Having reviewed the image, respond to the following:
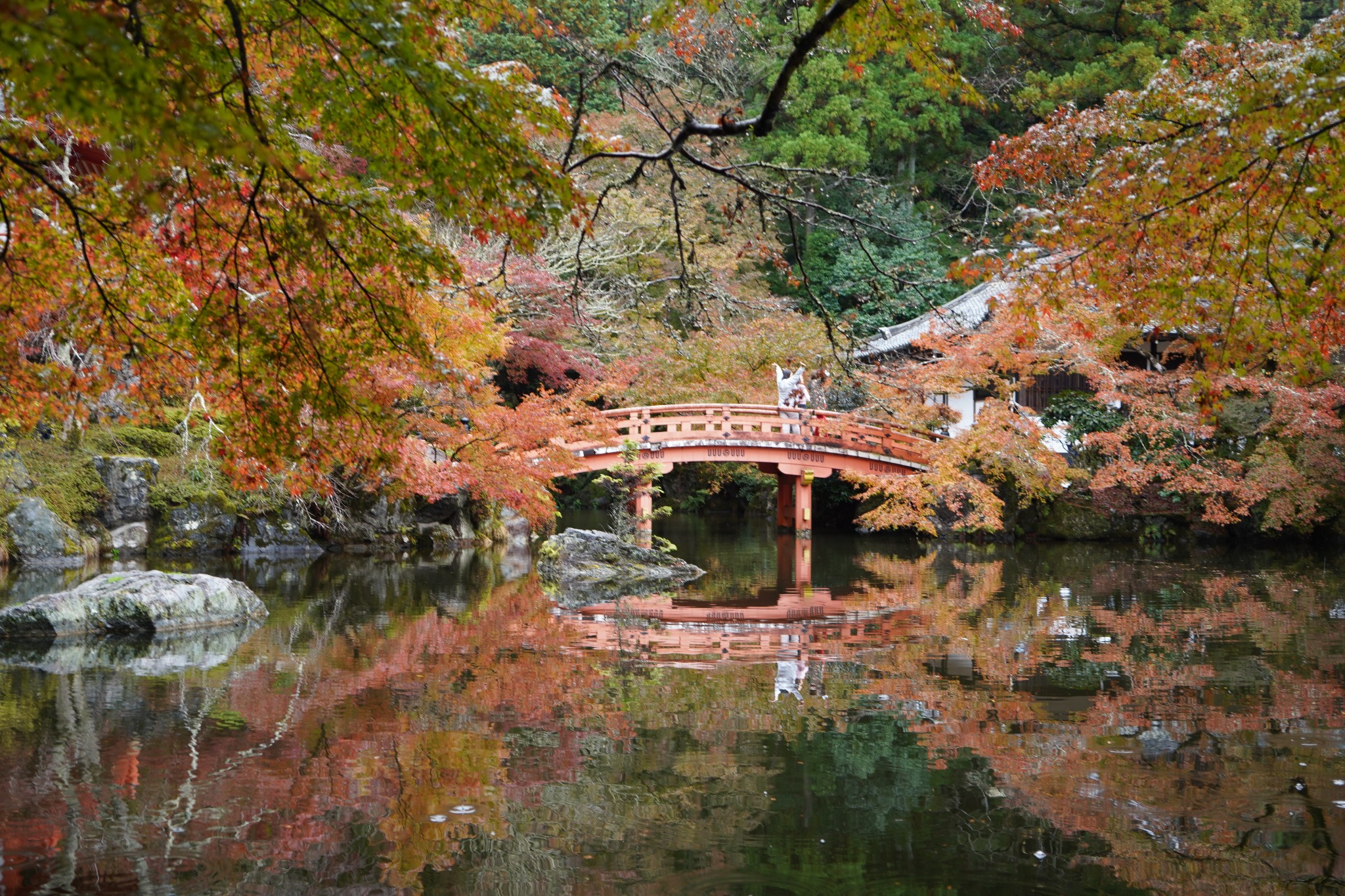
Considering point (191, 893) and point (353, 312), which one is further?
point (353, 312)

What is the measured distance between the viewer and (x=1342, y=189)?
6.30 m

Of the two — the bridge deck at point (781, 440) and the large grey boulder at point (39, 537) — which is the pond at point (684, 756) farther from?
the bridge deck at point (781, 440)

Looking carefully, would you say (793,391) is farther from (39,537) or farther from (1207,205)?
(1207,205)

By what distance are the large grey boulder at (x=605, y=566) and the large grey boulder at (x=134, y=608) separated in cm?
426

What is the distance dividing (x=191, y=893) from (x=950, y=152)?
93.9ft

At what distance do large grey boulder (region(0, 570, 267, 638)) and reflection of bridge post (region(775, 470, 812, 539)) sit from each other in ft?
43.4

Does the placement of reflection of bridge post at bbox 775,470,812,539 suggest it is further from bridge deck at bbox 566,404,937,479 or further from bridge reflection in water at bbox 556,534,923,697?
bridge reflection in water at bbox 556,534,923,697

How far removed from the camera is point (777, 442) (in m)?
21.6

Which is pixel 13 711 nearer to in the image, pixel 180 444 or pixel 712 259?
pixel 180 444

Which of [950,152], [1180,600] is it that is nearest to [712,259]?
[950,152]

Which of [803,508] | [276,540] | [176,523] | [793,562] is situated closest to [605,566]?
[793,562]

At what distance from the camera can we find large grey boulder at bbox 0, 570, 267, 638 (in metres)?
9.45

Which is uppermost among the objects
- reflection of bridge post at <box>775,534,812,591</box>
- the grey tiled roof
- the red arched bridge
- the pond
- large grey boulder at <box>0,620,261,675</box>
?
the grey tiled roof

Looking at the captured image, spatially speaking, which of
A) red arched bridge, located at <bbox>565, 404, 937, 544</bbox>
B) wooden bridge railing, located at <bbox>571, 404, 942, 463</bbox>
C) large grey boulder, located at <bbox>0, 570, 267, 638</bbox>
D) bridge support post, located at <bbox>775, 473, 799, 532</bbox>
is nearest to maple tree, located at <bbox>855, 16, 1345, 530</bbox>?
large grey boulder, located at <bbox>0, 570, 267, 638</bbox>
